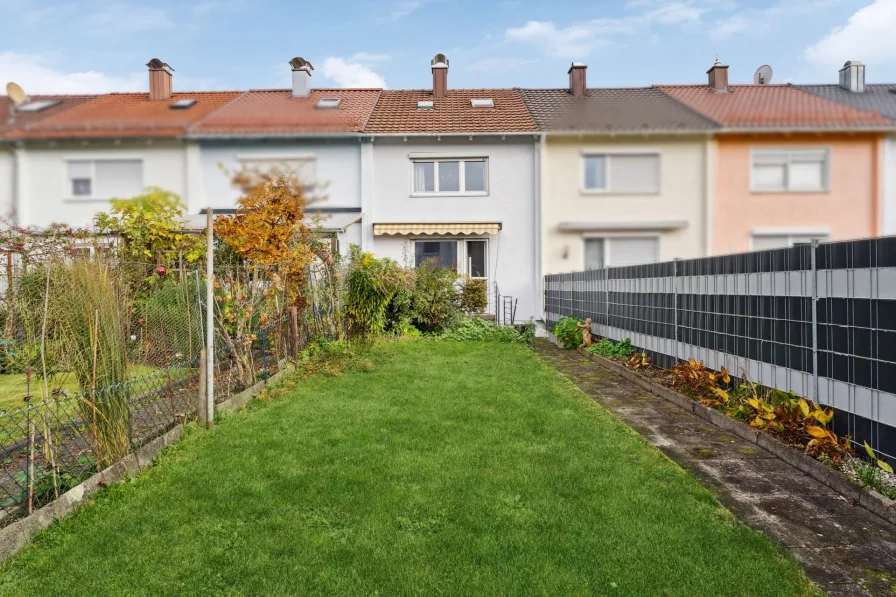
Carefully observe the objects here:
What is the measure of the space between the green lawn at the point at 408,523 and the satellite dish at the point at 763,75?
21.0 m

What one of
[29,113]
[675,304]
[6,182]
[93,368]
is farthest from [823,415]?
[6,182]

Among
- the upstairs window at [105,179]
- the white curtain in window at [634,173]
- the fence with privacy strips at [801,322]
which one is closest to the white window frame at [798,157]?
the white curtain in window at [634,173]

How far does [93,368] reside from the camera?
12.9 feet

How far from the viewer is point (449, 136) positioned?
1652cm

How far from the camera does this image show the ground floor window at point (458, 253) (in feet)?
54.4

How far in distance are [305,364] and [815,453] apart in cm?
679

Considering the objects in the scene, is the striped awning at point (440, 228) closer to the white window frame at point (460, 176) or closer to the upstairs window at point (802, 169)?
the white window frame at point (460, 176)

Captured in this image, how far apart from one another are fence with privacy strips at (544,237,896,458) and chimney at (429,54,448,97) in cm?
1288

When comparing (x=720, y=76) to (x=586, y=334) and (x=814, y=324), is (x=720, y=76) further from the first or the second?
(x=814, y=324)

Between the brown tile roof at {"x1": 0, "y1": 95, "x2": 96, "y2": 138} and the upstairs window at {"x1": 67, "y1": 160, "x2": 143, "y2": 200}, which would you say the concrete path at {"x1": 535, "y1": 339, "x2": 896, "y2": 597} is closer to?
the brown tile roof at {"x1": 0, "y1": 95, "x2": 96, "y2": 138}

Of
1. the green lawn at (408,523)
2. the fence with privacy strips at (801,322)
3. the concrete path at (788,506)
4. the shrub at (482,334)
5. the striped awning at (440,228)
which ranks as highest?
the striped awning at (440,228)

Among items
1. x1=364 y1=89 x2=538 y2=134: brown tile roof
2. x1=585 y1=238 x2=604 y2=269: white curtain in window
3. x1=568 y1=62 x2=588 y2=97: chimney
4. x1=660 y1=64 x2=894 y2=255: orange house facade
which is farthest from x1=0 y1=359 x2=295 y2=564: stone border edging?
x1=568 y1=62 x2=588 y2=97: chimney

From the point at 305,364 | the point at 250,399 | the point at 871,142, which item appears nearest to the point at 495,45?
the point at 305,364

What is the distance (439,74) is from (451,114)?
2.83m
